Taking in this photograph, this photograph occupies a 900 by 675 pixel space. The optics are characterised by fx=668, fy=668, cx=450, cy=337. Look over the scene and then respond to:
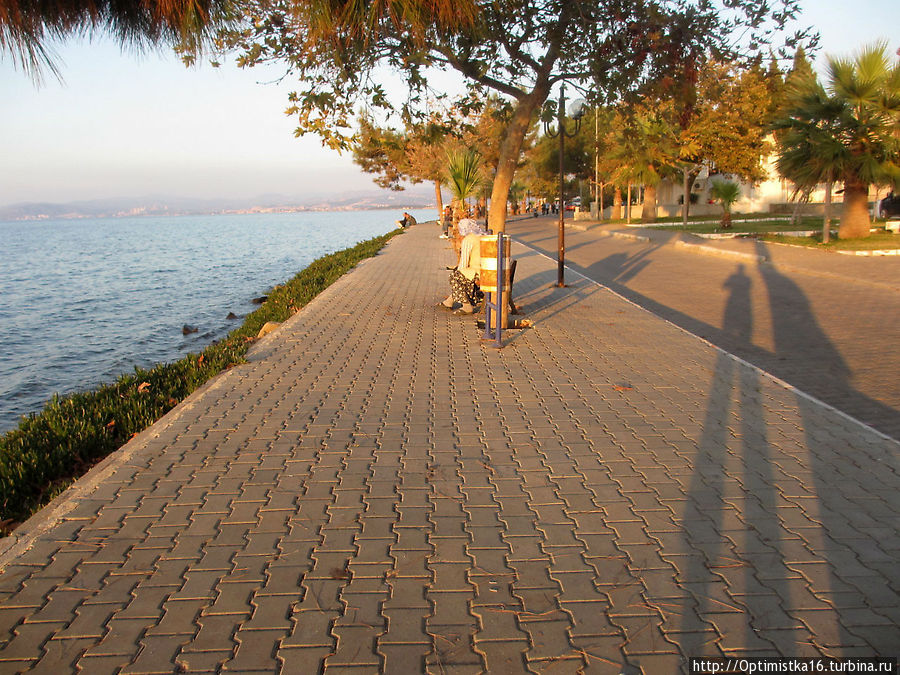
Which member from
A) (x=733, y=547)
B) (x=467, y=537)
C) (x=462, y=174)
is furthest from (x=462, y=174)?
(x=733, y=547)

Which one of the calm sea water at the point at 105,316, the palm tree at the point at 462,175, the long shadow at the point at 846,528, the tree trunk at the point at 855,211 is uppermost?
the palm tree at the point at 462,175

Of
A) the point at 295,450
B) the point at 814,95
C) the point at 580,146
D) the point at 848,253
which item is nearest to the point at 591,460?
the point at 295,450

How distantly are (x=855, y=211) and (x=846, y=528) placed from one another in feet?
64.9

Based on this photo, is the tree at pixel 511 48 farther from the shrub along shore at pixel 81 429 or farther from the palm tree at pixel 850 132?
the palm tree at pixel 850 132

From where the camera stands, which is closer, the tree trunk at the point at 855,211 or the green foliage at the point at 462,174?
the green foliage at the point at 462,174

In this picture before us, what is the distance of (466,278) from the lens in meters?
10.4

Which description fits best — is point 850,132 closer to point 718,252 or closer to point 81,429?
point 718,252

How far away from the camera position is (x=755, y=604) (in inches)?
115

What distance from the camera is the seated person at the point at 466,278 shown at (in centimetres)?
991

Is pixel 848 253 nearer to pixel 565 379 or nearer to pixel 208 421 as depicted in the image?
pixel 565 379

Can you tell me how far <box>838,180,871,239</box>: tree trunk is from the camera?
19750 mm

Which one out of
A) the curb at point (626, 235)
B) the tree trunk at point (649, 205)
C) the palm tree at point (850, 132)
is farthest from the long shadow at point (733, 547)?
the tree trunk at point (649, 205)

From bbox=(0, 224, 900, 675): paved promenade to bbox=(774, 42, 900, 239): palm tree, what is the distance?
52.2ft

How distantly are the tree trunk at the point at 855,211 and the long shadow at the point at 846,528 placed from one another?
1700 centimetres
